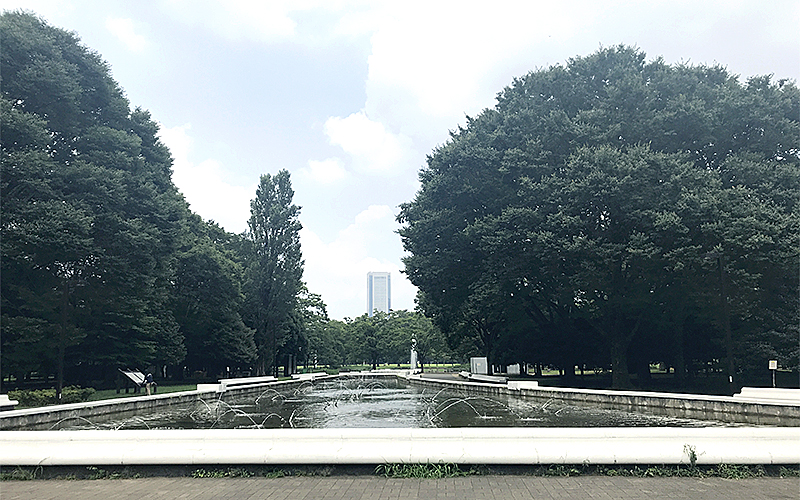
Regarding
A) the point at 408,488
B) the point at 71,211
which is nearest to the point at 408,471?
the point at 408,488

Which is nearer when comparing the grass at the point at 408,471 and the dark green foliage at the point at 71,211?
the grass at the point at 408,471

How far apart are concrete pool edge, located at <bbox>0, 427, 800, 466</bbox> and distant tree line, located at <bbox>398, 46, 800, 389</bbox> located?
17310 millimetres

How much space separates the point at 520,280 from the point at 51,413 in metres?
22.3

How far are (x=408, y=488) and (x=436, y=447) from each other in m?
0.94

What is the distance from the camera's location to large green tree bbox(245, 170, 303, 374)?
44.9 metres

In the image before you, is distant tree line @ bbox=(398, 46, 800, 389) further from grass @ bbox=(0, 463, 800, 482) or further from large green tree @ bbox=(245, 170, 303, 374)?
grass @ bbox=(0, 463, 800, 482)

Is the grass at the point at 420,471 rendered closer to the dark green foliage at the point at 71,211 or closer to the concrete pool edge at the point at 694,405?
the concrete pool edge at the point at 694,405

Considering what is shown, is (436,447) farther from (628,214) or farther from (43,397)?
(628,214)

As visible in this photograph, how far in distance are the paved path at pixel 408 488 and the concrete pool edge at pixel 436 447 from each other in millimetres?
260

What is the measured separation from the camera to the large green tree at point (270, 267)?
44875 millimetres

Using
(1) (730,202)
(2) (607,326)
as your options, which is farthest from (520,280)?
(1) (730,202)

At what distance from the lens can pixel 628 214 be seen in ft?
82.4

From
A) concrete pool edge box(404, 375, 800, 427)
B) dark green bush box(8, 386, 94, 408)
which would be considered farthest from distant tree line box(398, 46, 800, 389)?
dark green bush box(8, 386, 94, 408)

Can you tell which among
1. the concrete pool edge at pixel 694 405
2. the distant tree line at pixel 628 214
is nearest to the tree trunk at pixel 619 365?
the distant tree line at pixel 628 214
